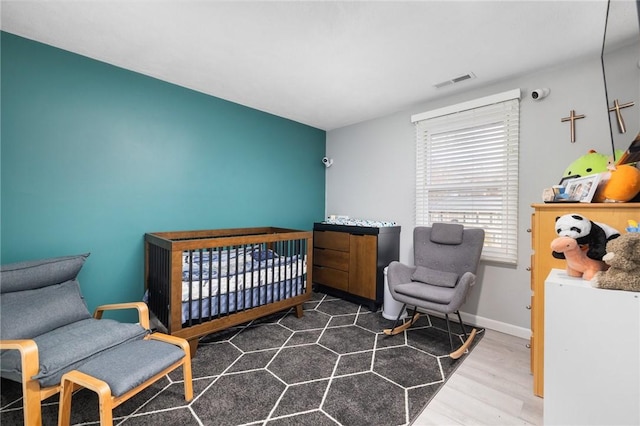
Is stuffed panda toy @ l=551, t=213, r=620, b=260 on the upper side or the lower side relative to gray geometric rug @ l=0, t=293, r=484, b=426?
upper

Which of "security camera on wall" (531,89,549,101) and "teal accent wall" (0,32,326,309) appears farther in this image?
"security camera on wall" (531,89,549,101)

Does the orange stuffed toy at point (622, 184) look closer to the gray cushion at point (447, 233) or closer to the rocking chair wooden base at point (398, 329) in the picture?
the gray cushion at point (447, 233)

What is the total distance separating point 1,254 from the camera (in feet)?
6.42

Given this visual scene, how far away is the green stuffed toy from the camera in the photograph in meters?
1.92

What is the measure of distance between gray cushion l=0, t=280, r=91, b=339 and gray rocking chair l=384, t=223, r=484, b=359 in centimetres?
240

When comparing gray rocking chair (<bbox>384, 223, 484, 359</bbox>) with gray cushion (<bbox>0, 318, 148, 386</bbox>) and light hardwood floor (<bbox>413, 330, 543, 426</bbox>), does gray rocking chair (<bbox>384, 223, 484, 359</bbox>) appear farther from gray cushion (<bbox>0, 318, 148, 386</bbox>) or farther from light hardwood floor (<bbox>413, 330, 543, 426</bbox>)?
gray cushion (<bbox>0, 318, 148, 386</bbox>)

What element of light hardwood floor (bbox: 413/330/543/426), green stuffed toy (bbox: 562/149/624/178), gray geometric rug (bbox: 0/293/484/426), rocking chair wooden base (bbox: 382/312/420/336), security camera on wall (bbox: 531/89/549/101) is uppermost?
security camera on wall (bbox: 531/89/549/101)

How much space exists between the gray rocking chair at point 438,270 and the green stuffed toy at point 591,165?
0.82 m

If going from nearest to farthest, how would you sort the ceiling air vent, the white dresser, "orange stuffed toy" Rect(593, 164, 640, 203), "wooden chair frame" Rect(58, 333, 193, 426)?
the white dresser, "wooden chair frame" Rect(58, 333, 193, 426), "orange stuffed toy" Rect(593, 164, 640, 203), the ceiling air vent

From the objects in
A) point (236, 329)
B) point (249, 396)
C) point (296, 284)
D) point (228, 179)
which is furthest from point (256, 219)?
point (249, 396)

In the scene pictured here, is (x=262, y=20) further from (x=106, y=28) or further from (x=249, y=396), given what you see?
(x=249, y=396)

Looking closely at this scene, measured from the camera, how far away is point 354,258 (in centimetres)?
331

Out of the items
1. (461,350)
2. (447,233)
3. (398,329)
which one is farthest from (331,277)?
(461,350)

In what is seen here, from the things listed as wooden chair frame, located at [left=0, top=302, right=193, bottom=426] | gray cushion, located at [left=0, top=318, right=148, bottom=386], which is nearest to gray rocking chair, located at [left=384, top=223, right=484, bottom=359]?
gray cushion, located at [left=0, top=318, right=148, bottom=386]
